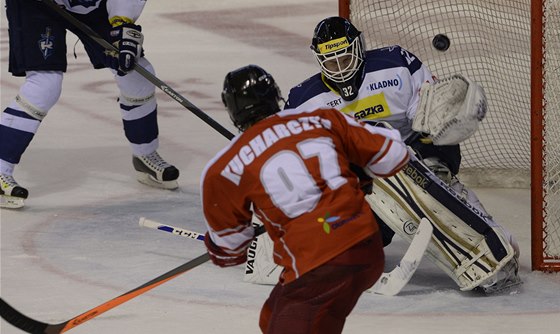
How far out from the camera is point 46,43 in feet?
16.9

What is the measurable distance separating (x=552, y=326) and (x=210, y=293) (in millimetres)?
1014

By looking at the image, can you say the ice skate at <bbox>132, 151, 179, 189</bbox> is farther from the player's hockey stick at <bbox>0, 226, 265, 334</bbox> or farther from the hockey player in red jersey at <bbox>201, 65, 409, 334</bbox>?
the hockey player in red jersey at <bbox>201, 65, 409, 334</bbox>

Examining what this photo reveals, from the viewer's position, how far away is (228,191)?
112 inches

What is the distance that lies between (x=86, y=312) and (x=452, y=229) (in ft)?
3.98

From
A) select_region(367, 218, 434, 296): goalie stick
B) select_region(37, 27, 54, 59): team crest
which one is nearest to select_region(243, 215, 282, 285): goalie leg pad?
select_region(367, 218, 434, 296): goalie stick

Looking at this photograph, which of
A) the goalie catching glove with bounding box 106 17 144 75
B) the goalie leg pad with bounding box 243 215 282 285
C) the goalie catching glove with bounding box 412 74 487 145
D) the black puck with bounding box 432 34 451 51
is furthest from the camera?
the goalie catching glove with bounding box 106 17 144 75

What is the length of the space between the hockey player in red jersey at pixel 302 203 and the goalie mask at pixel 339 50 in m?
1.27

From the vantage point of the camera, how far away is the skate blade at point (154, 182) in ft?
18.0

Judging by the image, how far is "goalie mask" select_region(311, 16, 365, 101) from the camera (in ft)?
13.6

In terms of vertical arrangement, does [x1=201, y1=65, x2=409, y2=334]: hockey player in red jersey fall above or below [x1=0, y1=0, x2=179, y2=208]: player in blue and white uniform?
above

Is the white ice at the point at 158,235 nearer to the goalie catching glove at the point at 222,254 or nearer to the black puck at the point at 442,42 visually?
the black puck at the point at 442,42

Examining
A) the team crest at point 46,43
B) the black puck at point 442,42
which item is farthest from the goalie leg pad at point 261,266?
the team crest at point 46,43

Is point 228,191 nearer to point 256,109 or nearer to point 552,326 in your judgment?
point 256,109

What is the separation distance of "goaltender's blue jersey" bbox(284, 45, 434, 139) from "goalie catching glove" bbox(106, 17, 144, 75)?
1.00m
